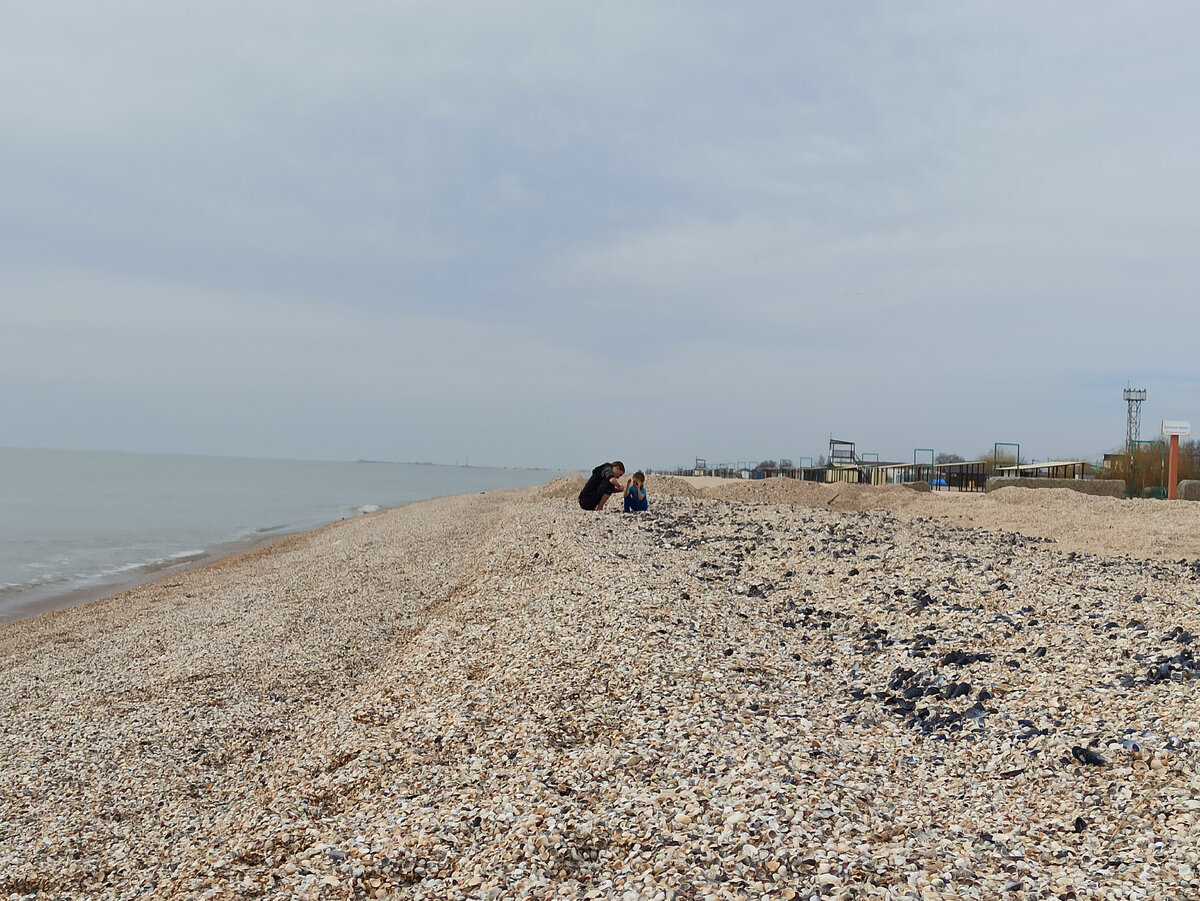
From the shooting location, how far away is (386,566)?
45.6 ft

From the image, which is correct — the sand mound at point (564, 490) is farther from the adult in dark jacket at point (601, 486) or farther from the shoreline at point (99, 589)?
the shoreline at point (99, 589)

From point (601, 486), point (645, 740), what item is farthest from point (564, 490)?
point (645, 740)

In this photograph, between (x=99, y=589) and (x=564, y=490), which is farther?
(x=564, y=490)

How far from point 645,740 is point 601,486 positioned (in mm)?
12037

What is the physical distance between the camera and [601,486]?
16.6 metres

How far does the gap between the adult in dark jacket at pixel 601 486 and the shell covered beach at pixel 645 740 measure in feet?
19.7

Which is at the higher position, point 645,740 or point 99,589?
point 645,740

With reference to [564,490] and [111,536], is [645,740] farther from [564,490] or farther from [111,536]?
[111,536]

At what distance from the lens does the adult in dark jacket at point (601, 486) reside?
1645cm

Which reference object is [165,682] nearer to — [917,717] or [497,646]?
[497,646]

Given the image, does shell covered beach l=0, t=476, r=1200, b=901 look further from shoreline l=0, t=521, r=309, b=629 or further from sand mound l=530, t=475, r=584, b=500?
sand mound l=530, t=475, r=584, b=500

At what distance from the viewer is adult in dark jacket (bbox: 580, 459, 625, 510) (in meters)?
16.5

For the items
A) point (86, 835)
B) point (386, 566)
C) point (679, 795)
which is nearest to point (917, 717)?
point (679, 795)

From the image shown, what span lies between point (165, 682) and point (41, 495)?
176 ft
